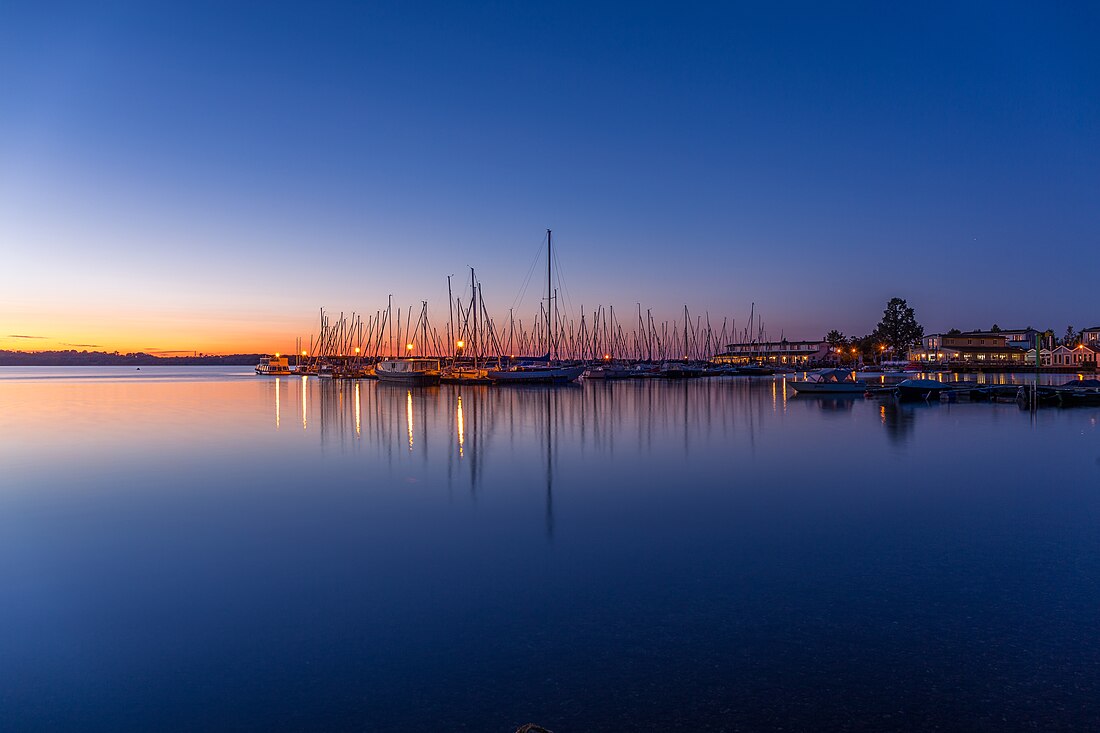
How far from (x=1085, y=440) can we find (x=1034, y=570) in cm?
1893

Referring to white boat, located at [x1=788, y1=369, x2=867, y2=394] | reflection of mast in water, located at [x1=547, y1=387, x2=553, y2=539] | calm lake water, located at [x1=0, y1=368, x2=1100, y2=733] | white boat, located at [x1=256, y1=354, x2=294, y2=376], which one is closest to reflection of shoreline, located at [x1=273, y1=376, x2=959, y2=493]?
reflection of mast in water, located at [x1=547, y1=387, x2=553, y2=539]

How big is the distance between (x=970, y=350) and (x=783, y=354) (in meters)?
52.6

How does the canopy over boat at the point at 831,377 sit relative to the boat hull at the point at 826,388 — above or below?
above

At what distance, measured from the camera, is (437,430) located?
87.8 feet

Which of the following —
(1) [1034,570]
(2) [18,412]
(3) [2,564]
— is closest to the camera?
(1) [1034,570]

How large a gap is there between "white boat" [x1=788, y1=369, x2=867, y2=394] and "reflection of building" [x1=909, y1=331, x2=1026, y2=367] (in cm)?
6612

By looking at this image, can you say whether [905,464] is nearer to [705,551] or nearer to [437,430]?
[705,551]

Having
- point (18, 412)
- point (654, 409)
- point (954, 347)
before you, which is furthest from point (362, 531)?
point (954, 347)

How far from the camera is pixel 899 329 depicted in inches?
5295

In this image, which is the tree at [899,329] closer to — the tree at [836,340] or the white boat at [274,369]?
the tree at [836,340]

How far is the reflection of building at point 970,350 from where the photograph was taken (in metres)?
110

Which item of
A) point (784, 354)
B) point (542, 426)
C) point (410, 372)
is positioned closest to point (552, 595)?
point (542, 426)

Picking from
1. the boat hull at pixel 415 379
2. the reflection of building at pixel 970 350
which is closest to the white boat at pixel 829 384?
the boat hull at pixel 415 379

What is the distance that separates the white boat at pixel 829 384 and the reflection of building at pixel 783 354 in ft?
299
